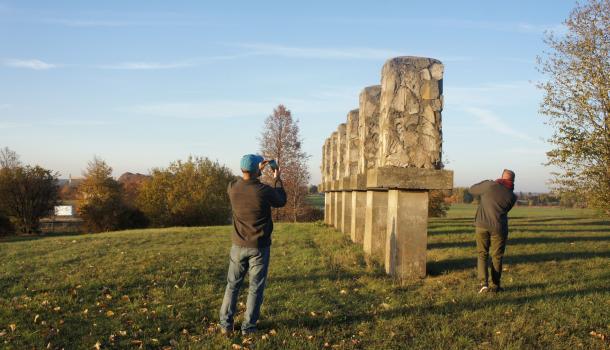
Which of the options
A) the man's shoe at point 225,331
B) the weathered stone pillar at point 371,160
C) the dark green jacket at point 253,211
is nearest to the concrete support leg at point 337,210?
the weathered stone pillar at point 371,160

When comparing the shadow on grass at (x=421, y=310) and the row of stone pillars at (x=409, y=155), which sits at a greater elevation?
the row of stone pillars at (x=409, y=155)

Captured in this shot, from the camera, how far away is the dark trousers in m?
8.70

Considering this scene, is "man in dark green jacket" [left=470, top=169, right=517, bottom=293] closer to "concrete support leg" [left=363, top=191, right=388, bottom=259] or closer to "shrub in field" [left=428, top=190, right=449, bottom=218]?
"concrete support leg" [left=363, top=191, right=388, bottom=259]

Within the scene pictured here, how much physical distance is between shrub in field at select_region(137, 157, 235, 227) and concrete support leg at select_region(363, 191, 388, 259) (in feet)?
121

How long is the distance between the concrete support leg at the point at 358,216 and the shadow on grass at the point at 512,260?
5333mm

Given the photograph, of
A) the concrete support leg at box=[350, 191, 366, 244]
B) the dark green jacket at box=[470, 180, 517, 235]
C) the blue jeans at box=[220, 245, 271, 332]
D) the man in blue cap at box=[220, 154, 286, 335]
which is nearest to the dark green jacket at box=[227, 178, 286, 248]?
the man in blue cap at box=[220, 154, 286, 335]

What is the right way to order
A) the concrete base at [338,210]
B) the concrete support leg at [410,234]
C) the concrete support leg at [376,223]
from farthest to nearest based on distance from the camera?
the concrete base at [338,210] < the concrete support leg at [376,223] < the concrete support leg at [410,234]

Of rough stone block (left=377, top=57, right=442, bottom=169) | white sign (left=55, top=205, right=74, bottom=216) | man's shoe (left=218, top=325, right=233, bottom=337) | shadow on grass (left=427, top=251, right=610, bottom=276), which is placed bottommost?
white sign (left=55, top=205, right=74, bottom=216)

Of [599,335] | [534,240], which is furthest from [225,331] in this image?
[534,240]

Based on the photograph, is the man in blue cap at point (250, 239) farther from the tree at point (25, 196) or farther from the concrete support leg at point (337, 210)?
the tree at point (25, 196)

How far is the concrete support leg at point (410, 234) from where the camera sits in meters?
10.0

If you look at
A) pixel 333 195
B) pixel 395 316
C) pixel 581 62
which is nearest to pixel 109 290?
pixel 395 316

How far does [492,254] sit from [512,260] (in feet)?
11.2

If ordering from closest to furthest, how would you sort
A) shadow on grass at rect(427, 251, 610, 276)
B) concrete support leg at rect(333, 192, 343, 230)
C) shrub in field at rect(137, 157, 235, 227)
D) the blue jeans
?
the blue jeans
shadow on grass at rect(427, 251, 610, 276)
concrete support leg at rect(333, 192, 343, 230)
shrub in field at rect(137, 157, 235, 227)
